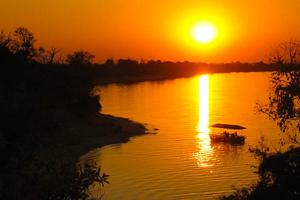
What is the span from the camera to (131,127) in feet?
192

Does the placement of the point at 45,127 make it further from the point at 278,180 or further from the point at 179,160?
the point at 278,180

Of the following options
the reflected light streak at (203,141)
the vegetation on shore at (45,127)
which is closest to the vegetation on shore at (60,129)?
the vegetation on shore at (45,127)

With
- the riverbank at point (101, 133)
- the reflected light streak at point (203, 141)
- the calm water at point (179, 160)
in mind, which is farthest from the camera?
the riverbank at point (101, 133)

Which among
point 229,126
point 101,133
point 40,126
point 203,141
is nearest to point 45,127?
point 40,126

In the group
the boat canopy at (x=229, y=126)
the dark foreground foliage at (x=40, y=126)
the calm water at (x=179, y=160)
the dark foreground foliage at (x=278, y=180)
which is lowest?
the calm water at (x=179, y=160)

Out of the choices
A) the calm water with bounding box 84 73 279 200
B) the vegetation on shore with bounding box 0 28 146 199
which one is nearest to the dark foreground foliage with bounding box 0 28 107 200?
the vegetation on shore with bounding box 0 28 146 199

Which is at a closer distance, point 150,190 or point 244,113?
point 150,190

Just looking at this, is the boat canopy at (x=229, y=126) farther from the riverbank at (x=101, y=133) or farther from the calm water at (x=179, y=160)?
the riverbank at (x=101, y=133)

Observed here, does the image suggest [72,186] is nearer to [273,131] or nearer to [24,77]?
[24,77]

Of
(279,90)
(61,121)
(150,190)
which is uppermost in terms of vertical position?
(279,90)

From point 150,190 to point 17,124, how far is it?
9.45 meters

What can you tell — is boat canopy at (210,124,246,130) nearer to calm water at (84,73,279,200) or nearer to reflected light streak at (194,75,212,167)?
calm water at (84,73,279,200)

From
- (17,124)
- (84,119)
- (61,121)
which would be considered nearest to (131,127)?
(84,119)

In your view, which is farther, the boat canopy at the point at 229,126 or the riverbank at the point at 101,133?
the boat canopy at the point at 229,126
